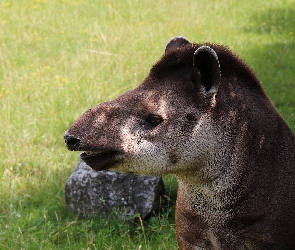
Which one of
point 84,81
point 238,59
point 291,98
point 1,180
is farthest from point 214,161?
point 84,81

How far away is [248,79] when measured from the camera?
390 centimetres

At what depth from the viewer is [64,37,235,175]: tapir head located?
357cm

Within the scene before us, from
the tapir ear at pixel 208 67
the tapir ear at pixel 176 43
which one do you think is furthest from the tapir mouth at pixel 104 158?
the tapir ear at pixel 176 43

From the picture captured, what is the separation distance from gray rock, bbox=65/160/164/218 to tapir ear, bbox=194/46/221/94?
2.52 meters

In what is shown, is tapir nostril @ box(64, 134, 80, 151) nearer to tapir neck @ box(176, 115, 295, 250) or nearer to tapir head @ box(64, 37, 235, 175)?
tapir head @ box(64, 37, 235, 175)

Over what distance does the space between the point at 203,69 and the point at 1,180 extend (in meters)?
3.87

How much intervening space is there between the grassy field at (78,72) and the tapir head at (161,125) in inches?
84.4

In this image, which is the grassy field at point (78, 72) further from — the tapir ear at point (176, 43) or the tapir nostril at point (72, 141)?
the tapir nostril at point (72, 141)

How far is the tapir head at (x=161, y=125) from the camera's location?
357 centimetres

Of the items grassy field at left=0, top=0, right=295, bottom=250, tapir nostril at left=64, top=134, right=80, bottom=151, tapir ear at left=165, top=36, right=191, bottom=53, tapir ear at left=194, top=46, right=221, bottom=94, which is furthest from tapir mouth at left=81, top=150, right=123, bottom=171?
grassy field at left=0, top=0, right=295, bottom=250

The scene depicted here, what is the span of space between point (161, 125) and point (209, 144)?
276 millimetres

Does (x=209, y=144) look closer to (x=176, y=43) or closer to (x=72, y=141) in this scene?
(x=72, y=141)

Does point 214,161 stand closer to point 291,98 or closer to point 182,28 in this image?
point 291,98

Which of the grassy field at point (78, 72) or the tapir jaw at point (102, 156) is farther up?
the tapir jaw at point (102, 156)
